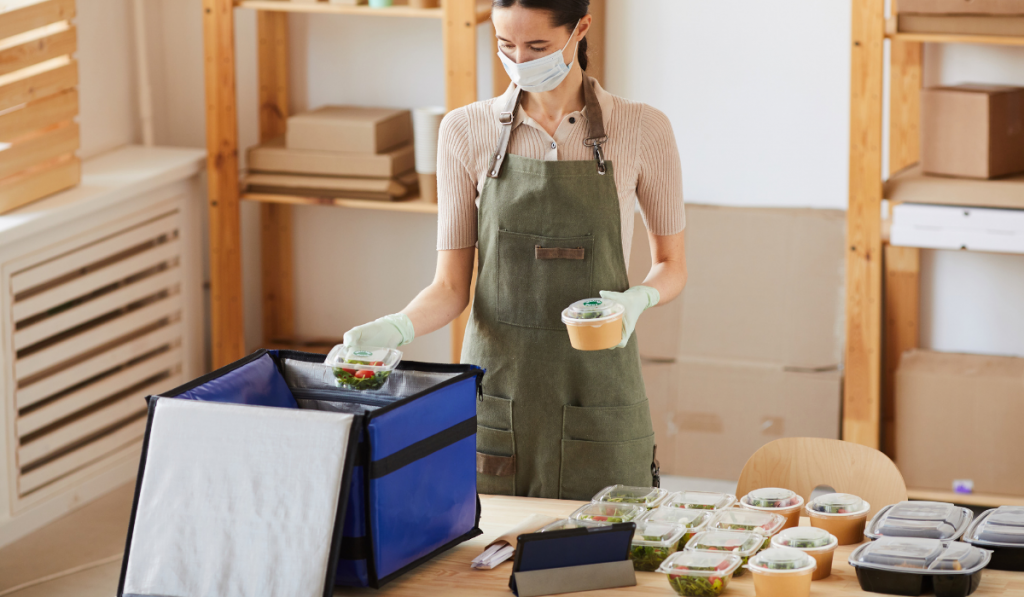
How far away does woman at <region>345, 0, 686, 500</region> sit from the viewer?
2.00 meters

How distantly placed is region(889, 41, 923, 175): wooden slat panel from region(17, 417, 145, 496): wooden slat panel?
252 centimetres

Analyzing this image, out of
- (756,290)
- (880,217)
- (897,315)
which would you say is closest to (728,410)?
(756,290)

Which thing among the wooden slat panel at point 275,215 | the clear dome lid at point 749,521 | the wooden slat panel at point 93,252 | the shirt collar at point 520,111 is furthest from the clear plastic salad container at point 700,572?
the wooden slat panel at point 275,215

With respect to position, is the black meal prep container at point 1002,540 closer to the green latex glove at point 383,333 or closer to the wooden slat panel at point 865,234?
the green latex glove at point 383,333

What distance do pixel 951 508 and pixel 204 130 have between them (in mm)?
3011

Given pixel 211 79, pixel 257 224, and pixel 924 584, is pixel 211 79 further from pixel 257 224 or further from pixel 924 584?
pixel 924 584

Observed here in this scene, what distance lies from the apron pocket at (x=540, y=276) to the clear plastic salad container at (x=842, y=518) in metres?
0.56

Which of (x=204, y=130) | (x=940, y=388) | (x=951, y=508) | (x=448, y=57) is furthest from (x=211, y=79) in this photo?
(x=951, y=508)

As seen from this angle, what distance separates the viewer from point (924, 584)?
147cm

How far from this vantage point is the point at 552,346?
2008mm

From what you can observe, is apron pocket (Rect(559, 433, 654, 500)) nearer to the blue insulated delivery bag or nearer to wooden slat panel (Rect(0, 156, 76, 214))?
the blue insulated delivery bag

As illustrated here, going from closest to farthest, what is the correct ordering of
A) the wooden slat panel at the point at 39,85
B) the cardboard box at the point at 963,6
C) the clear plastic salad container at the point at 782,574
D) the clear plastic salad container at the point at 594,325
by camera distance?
the clear plastic salad container at the point at 782,574, the clear plastic salad container at the point at 594,325, the cardboard box at the point at 963,6, the wooden slat panel at the point at 39,85

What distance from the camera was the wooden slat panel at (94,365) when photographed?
3221mm

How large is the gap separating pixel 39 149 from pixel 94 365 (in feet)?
2.21
